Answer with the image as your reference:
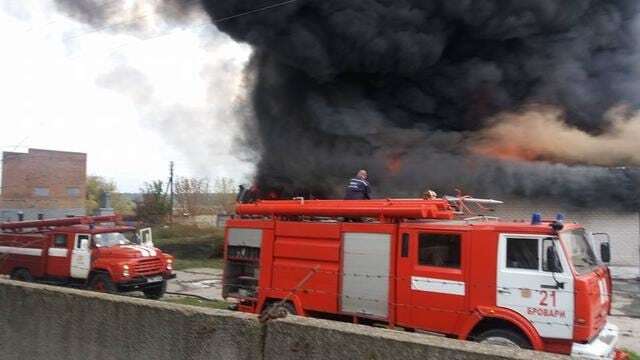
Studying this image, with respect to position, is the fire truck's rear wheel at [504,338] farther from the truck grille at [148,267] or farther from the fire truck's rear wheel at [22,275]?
the fire truck's rear wheel at [22,275]

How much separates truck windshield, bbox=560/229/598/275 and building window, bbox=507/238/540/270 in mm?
310

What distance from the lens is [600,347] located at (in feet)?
19.6

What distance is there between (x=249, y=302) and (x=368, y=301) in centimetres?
228

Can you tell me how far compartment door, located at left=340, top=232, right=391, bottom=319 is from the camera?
7133 mm

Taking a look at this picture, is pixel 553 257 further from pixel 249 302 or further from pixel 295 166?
pixel 295 166

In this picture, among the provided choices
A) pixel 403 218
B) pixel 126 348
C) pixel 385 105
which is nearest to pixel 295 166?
pixel 385 105

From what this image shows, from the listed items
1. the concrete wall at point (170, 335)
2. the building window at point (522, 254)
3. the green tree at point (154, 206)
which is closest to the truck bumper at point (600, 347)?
the building window at point (522, 254)

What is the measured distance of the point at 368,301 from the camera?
23.7 ft

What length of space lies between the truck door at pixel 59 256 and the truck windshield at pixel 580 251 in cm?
1048

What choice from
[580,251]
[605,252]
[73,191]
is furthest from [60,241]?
[73,191]

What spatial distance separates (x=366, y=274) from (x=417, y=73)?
38.3ft

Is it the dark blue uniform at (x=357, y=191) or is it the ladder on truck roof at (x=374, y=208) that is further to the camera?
the dark blue uniform at (x=357, y=191)

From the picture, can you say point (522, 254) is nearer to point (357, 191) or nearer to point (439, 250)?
point (439, 250)

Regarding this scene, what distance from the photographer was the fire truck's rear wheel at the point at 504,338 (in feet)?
20.0
